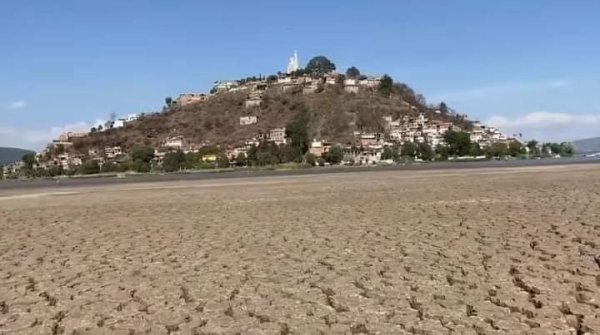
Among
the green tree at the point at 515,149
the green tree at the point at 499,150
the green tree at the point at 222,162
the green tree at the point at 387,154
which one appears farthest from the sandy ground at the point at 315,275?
the green tree at the point at 515,149

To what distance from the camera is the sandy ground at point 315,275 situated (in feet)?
22.9

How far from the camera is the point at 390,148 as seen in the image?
577ft

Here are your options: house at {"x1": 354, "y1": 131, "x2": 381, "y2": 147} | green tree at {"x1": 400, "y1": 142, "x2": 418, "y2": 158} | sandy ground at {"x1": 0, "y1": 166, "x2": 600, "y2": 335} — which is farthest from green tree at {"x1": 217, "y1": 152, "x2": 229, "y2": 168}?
sandy ground at {"x1": 0, "y1": 166, "x2": 600, "y2": 335}

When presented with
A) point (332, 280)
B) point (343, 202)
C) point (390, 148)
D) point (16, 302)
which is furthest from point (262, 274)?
point (390, 148)

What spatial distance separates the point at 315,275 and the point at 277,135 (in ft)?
593

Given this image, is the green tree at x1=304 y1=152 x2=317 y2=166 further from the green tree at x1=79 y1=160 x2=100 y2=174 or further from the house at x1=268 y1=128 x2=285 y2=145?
the green tree at x1=79 y1=160 x2=100 y2=174

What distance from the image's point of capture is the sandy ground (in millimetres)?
6984

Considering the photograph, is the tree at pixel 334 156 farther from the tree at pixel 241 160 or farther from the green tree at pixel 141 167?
the green tree at pixel 141 167

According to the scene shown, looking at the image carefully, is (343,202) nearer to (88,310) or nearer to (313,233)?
(313,233)

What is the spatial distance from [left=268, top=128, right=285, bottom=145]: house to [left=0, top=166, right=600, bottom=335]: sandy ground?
531ft

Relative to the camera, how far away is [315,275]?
31.2 ft

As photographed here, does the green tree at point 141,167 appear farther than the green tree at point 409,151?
No

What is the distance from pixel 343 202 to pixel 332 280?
15550 mm

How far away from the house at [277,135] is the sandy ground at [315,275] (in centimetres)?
16193
